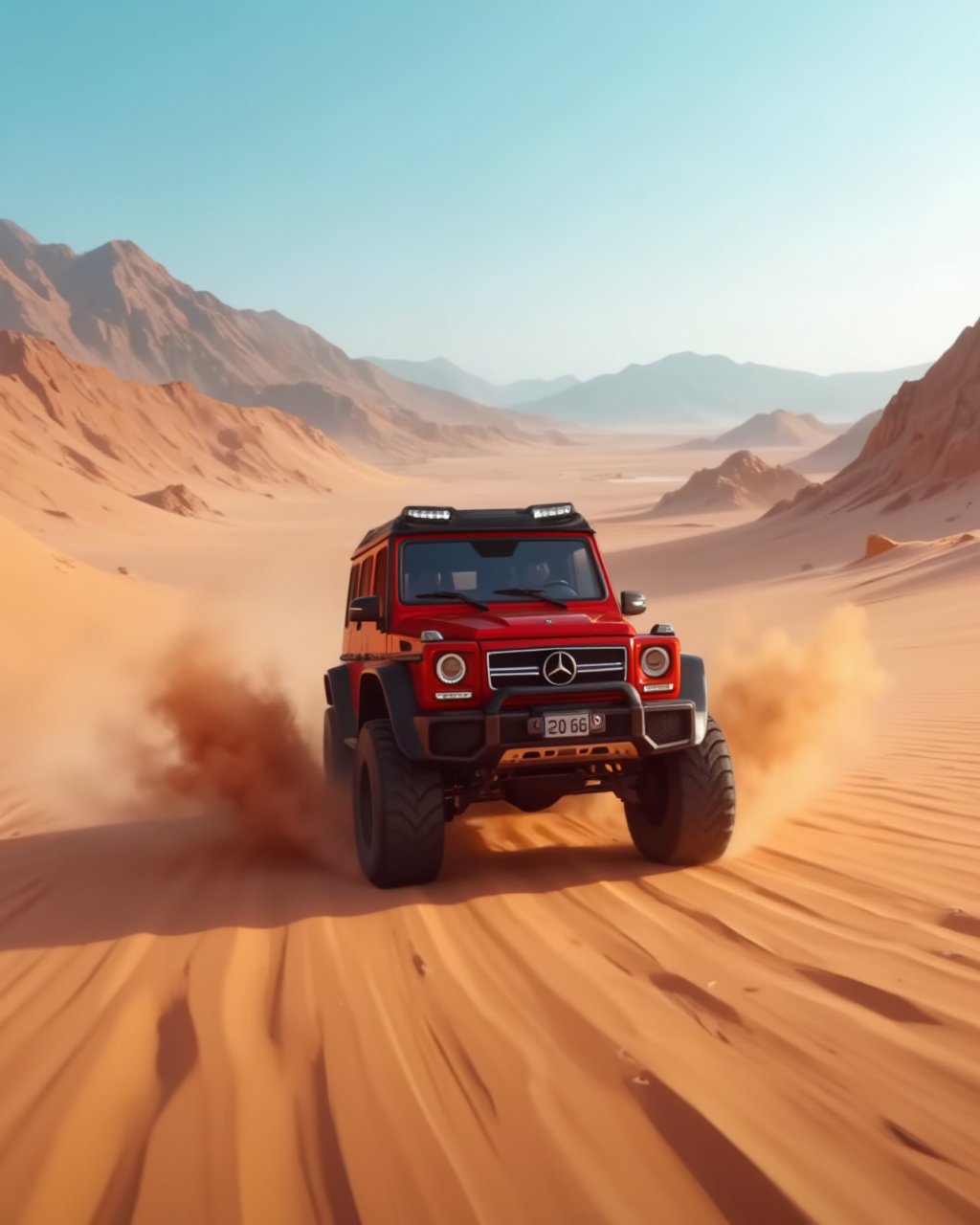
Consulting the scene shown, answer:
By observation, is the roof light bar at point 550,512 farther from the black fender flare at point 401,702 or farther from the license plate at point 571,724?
the license plate at point 571,724

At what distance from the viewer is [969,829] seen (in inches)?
244

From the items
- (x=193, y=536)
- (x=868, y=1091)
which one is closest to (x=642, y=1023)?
(x=868, y=1091)

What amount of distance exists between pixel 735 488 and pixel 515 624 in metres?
72.5

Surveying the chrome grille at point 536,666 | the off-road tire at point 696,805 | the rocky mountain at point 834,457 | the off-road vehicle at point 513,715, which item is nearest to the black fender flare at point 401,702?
the off-road vehicle at point 513,715

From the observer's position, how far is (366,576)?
7312 mm

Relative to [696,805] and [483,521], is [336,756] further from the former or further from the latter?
[696,805]

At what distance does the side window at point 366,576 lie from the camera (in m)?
7.09

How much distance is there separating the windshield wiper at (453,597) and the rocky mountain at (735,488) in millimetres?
67956

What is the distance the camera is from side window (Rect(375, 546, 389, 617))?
6387mm

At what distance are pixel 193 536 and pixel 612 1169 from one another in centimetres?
5979

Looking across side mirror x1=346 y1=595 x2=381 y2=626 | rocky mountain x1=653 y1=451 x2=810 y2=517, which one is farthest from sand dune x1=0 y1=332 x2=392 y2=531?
side mirror x1=346 y1=595 x2=381 y2=626

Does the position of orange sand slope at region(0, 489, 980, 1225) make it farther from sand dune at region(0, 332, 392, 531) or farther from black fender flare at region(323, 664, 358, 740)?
sand dune at region(0, 332, 392, 531)

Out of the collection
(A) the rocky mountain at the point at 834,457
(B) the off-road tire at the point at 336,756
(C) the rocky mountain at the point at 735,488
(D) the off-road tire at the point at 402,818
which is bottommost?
(D) the off-road tire at the point at 402,818

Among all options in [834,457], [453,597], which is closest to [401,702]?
[453,597]
